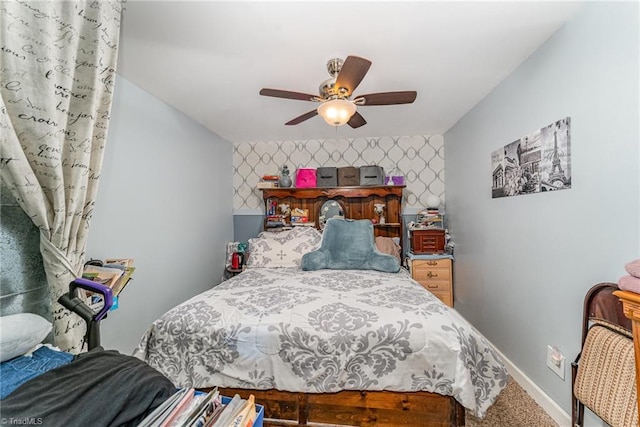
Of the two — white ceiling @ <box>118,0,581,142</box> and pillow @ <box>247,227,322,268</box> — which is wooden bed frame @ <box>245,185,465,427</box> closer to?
pillow @ <box>247,227,322,268</box>

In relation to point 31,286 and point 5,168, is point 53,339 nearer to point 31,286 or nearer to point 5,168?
point 31,286

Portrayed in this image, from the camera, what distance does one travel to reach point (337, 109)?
1.93 m

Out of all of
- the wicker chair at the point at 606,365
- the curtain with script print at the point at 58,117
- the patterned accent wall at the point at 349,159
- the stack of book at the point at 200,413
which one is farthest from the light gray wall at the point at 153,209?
the wicker chair at the point at 606,365

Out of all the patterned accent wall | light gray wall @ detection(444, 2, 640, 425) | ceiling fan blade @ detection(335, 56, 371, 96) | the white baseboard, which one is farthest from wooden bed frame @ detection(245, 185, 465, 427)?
the patterned accent wall

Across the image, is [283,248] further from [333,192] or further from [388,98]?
[388,98]

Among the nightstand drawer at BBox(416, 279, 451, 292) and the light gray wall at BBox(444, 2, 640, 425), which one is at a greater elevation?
the light gray wall at BBox(444, 2, 640, 425)

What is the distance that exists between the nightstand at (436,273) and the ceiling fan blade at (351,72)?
2.24m

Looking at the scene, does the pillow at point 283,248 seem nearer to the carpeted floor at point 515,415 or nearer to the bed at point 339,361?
the bed at point 339,361

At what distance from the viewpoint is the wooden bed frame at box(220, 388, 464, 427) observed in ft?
4.87

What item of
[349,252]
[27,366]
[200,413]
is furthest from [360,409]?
[349,252]

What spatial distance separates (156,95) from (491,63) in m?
2.72

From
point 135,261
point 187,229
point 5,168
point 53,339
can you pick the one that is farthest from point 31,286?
point 187,229

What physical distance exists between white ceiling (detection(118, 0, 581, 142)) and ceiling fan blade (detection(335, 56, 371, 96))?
21cm

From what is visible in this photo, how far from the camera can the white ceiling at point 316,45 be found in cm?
149
